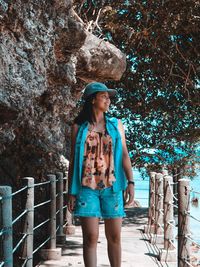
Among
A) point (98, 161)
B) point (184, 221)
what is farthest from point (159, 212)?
point (98, 161)

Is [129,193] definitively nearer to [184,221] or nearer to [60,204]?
[184,221]

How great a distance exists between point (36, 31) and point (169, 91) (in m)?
11.0

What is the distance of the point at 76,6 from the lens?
13.0 metres

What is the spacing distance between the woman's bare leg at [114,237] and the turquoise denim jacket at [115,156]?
30 cm

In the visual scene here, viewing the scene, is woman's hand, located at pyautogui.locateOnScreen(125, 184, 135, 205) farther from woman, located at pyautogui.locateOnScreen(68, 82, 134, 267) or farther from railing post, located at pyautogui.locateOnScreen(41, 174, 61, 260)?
railing post, located at pyautogui.locateOnScreen(41, 174, 61, 260)

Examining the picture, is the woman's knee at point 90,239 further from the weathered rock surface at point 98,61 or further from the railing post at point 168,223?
the weathered rock surface at point 98,61

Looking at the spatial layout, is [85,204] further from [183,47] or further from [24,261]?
[183,47]

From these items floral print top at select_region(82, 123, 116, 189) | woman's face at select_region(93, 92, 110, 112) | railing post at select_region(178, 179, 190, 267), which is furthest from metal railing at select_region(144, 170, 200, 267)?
woman's face at select_region(93, 92, 110, 112)

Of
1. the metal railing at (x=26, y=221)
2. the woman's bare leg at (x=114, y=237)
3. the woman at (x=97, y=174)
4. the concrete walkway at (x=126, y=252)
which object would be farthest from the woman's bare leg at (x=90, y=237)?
the concrete walkway at (x=126, y=252)

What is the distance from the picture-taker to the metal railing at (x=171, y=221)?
545 centimetres

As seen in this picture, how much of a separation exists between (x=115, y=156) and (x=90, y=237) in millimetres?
744

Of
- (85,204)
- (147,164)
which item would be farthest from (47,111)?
(147,164)

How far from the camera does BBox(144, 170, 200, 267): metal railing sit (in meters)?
5.45

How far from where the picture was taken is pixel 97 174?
449cm
